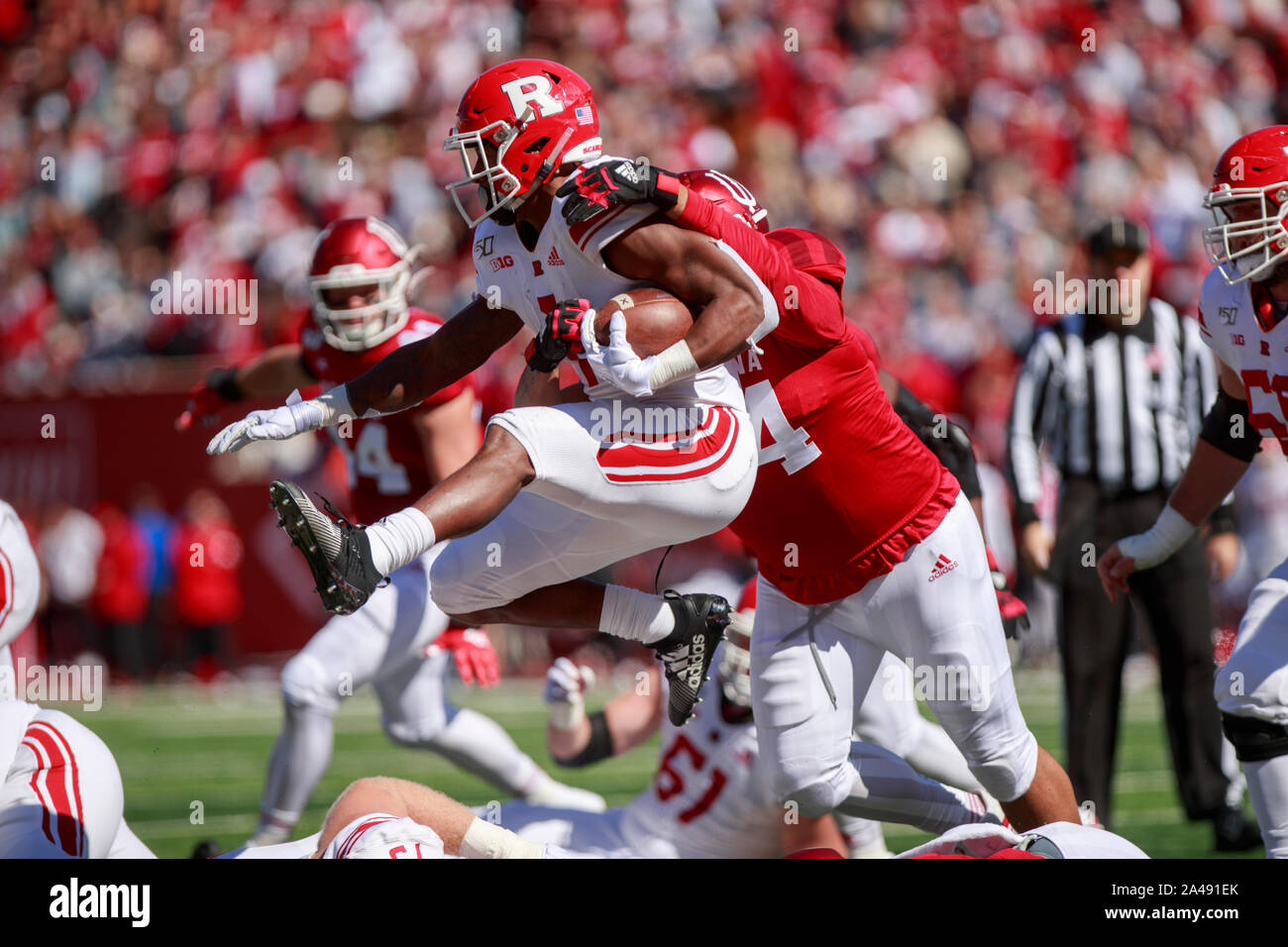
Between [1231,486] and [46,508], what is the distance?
10.6 metres

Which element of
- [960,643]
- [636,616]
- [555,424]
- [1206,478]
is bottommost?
[960,643]

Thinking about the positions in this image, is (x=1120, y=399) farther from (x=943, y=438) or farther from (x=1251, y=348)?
(x=1251, y=348)

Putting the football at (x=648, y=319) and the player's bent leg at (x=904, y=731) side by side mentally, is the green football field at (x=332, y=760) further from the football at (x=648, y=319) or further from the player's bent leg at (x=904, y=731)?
the football at (x=648, y=319)

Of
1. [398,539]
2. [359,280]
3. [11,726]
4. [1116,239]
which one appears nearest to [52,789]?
[11,726]

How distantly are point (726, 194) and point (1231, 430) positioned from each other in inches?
60.8

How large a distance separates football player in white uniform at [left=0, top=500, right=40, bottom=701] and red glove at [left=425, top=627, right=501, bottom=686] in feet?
7.36

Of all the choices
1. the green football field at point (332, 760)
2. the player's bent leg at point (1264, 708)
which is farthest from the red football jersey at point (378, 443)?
the player's bent leg at point (1264, 708)

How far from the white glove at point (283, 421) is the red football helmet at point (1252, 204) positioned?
2.25 meters

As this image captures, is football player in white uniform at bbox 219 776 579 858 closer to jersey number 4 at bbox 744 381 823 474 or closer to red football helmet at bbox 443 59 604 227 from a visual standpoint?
jersey number 4 at bbox 744 381 823 474

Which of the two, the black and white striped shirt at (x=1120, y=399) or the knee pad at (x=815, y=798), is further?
the black and white striped shirt at (x=1120, y=399)

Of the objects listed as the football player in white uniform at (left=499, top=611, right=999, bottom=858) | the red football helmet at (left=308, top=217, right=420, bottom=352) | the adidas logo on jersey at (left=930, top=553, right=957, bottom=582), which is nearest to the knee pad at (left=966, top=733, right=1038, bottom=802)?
the football player in white uniform at (left=499, top=611, right=999, bottom=858)

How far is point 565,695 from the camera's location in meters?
4.91

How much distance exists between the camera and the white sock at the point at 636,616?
13.0 feet
